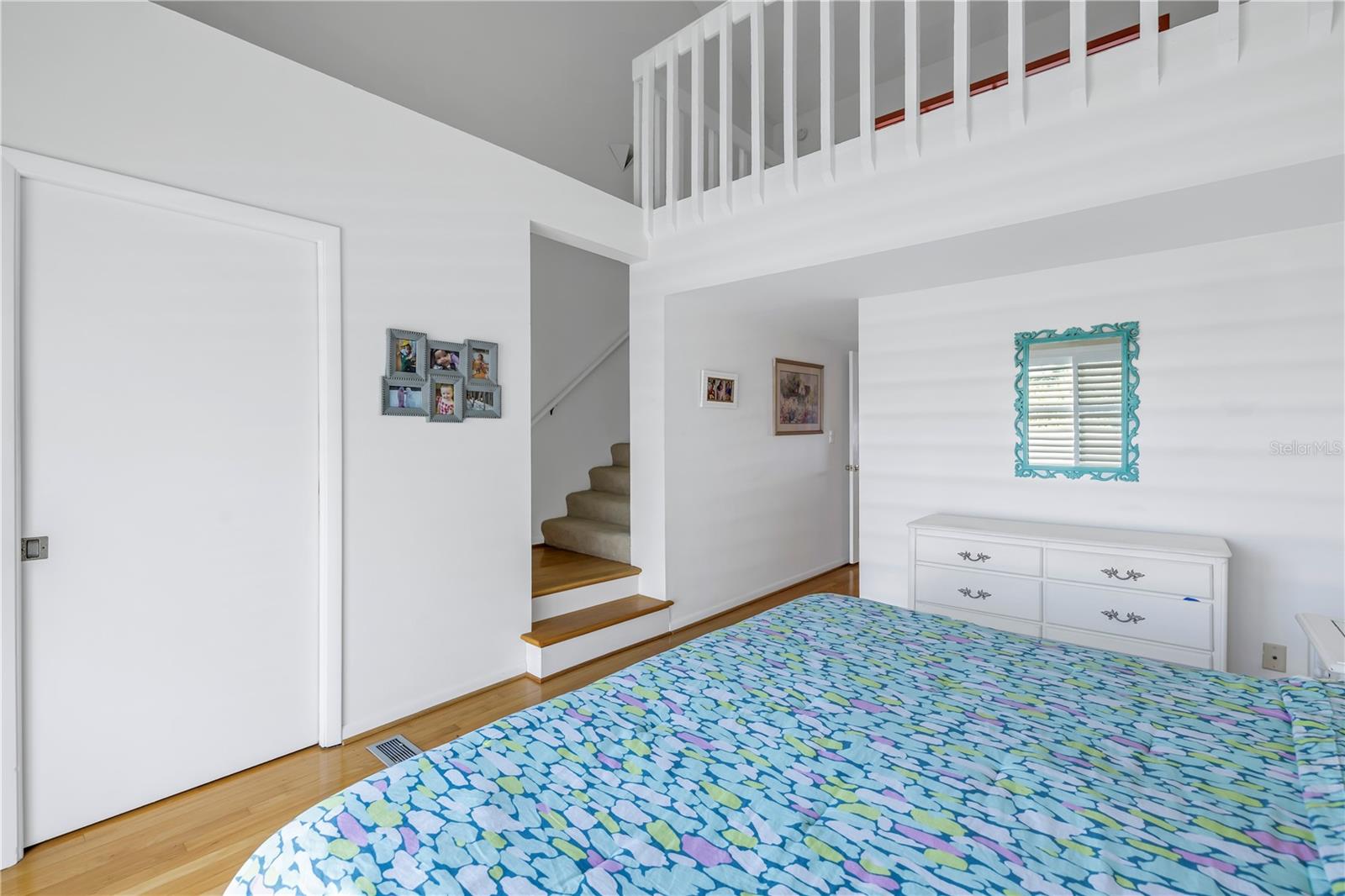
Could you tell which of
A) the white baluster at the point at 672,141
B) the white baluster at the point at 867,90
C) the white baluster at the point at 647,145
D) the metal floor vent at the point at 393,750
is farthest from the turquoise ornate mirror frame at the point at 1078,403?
the metal floor vent at the point at 393,750

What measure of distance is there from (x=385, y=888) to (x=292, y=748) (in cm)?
184

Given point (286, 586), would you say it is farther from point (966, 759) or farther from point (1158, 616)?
point (1158, 616)

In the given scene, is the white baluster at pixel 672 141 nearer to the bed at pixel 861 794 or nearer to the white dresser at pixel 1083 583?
the white dresser at pixel 1083 583

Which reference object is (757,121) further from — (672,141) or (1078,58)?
(1078,58)

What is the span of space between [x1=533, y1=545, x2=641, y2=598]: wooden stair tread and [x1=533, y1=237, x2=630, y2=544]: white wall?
54cm

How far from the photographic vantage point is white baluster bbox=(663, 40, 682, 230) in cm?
332

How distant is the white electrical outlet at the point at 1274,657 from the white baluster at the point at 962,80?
245 cm

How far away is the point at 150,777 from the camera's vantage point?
6.40 feet

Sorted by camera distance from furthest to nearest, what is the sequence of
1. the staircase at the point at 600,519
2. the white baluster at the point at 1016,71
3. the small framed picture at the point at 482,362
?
the staircase at the point at 600,519, the small framed picture at the point at 482,362, the white baluster at the point at 1016,71

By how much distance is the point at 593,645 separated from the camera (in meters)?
3.22

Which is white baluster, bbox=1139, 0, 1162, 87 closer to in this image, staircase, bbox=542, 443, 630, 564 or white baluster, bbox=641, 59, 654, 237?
white baluster, bbox=641, 59, 654, 237

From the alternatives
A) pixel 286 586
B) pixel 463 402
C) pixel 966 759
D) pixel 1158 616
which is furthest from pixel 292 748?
pixel 1158 616

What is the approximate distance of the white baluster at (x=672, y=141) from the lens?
10.9 feet

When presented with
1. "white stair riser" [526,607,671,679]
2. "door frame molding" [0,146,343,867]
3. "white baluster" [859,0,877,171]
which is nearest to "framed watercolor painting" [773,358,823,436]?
"white stair riser" [526,607,671,679]
